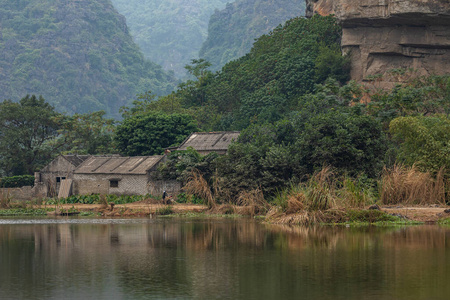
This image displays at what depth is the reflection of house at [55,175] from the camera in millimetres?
41281

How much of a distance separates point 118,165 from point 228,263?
2537 cm

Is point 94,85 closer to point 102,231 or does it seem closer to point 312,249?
point 102,231

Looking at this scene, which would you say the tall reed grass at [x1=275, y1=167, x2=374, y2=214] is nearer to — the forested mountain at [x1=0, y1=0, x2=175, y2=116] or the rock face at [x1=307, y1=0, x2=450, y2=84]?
the rock face at [x1=307, y1=0, x2=450, y2=84]

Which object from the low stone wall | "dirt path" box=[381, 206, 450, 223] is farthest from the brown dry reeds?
the low stone wall

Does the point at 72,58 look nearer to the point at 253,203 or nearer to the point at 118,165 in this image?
the point at 118,165

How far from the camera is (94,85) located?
377 feet

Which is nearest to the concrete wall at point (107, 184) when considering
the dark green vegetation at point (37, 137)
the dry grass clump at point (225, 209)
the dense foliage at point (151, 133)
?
the dense foliage at point (151, 133)

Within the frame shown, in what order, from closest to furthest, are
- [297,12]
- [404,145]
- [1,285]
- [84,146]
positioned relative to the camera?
[1,285] → [404,145] → [84,146] → [297,12]

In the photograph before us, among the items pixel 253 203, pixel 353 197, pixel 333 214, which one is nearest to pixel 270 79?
pixel 253 203

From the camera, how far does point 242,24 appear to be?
134000mm

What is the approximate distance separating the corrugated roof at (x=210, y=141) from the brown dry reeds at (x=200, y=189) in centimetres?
645

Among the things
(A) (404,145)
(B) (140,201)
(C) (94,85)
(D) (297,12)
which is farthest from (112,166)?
(D) (297,12)

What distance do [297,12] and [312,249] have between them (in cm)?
12259

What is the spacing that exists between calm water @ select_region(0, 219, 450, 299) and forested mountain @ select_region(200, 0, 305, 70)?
345ft
